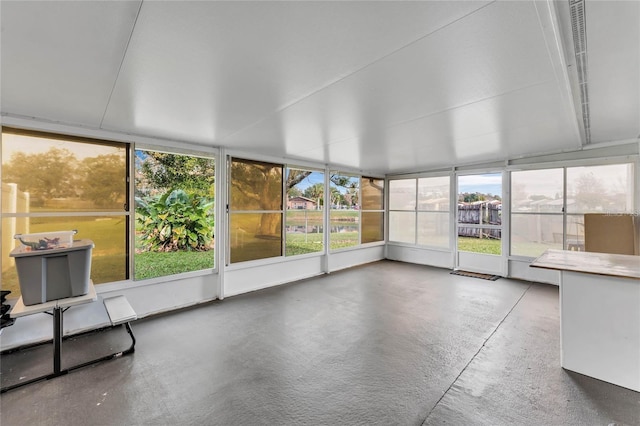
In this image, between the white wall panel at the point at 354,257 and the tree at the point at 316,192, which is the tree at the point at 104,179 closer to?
the tree at the point at 316,192

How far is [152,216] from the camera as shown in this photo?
7320mm

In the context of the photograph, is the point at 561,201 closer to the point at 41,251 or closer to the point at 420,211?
the point at 420,211

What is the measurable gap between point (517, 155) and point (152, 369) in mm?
6666


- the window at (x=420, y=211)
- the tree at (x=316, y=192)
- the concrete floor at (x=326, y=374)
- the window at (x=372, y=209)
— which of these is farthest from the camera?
the window at (x=372, y=209)

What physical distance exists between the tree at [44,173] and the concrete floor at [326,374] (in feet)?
5.61

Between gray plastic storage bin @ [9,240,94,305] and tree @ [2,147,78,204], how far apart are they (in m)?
1.00

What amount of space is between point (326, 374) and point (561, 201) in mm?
5593

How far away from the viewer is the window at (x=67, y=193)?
9.39ft

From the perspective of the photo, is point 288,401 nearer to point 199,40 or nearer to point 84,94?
point 199,40

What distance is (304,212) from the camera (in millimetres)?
6109

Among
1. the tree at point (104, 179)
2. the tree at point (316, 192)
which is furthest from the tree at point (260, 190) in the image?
the tree at point (104, 179)

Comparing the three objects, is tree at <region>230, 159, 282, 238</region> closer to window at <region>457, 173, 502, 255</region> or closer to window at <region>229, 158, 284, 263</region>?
window at <region>229, 158, 284, 263</region>

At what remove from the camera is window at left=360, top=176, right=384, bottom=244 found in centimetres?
741

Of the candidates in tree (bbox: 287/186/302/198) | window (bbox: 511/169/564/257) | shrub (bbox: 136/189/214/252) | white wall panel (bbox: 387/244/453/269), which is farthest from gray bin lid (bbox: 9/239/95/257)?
window (bbox: 511/169/564/257)
